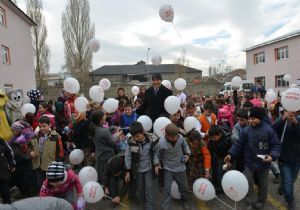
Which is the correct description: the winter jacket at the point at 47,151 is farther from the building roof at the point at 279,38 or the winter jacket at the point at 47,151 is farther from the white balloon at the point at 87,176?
the building roof at the point at 279,38

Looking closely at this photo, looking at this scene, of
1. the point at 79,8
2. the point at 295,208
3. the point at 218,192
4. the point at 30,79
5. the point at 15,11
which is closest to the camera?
the point at 295,208

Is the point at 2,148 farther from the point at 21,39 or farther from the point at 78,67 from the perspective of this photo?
the point at 78,67

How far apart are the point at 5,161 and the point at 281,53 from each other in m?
27.9

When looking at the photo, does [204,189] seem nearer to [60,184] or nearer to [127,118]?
[60,184]

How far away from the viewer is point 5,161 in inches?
163

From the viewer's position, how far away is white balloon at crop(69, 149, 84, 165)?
5.14m

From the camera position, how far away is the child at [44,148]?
4668 mm

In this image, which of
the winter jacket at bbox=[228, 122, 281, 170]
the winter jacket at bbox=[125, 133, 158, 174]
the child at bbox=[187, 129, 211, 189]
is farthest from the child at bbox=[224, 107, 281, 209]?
the winter jacket at bbox=[125, 133, 158, 174]

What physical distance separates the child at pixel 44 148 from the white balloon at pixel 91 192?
3.04 feet

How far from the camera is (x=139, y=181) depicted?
13.9 ft

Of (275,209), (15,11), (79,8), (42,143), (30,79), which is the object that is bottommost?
(275,209)

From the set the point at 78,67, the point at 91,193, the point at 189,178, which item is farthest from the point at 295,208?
the point at 78,67

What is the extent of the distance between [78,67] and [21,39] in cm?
1053

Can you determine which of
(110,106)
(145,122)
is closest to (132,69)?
(110,106)
